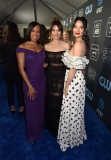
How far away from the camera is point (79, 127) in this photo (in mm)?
2070

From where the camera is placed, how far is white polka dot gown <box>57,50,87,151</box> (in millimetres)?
1876

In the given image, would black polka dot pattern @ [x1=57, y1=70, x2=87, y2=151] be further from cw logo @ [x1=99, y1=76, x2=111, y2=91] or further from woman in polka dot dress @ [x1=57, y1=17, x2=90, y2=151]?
cw logo @ [x1=99, y1=76, x2=111, y2=91]

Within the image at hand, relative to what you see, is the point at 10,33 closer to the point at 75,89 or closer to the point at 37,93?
the point at 37,93

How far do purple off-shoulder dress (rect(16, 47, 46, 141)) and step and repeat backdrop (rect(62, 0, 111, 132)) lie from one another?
128 centimetres

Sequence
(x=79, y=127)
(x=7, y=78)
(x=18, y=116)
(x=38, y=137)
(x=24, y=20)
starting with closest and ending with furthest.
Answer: (x=79, y=127) → (x=38, y=137) → (x=7, y=78) → (x=18, y=116) → (x=24, y=20)

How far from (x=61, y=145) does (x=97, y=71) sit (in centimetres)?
174

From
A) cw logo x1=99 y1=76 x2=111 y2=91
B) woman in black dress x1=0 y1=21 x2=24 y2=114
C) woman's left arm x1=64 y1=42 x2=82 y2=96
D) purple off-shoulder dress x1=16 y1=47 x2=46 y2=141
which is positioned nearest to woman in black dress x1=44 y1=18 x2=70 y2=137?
purple off-shoulder dress x1=16 y1=47 x2=46 y2=141

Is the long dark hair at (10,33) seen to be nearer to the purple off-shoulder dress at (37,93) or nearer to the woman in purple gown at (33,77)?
the woman in purple gown at (33,77)

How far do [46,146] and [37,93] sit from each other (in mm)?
846

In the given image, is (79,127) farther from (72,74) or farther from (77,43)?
(77,43)

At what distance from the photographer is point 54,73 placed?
206cm

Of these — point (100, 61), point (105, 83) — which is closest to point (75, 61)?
point (105, 83)

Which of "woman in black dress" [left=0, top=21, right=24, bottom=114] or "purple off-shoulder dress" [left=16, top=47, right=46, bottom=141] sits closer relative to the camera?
"purple off-shoulder dress" [left=16, top=47, right=46, bottom=141]

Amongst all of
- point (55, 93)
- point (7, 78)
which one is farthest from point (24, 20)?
point (55, 93)
